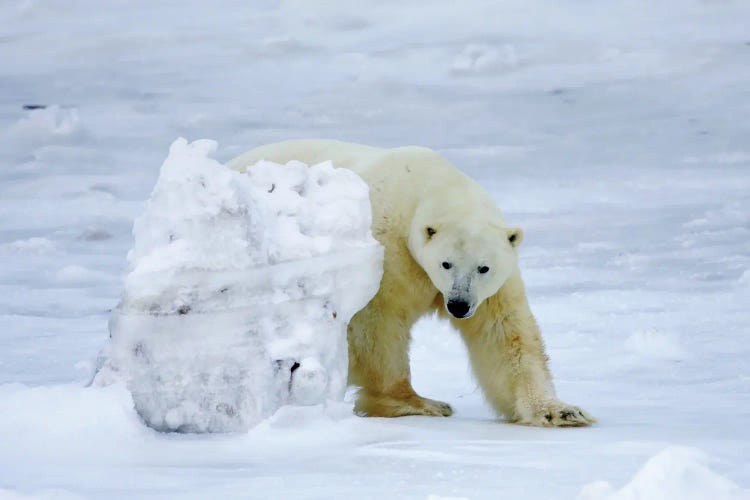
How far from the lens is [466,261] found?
4.89 metres

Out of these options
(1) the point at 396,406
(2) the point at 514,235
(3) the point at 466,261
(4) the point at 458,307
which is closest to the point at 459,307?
(4) the point at 458,307

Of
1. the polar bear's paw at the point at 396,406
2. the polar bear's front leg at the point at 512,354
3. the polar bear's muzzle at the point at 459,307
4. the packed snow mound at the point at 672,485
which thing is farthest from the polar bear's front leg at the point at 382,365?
the packed snow mound at the point at 672,485

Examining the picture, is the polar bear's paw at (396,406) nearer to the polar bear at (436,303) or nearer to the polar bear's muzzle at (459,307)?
the polar bear at (436,303)

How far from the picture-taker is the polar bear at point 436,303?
197 inches

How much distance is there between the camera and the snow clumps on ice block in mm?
4242

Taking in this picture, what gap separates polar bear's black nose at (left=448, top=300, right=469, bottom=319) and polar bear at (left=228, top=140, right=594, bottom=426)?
0.10 meters

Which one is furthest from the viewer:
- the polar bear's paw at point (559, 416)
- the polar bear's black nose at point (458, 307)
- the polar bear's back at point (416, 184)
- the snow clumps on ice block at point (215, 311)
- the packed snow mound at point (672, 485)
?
the polar bear's back at point (416, 184)

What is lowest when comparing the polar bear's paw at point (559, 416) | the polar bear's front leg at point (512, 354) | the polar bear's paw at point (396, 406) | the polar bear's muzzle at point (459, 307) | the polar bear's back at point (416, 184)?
the polar bear's paw at point (396, 406)

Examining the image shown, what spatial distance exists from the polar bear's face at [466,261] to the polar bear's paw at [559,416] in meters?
0.51

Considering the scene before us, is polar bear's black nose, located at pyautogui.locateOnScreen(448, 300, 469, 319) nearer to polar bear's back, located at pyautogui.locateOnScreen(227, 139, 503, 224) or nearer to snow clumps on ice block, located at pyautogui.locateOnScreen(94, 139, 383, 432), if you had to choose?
polar bear's back, located at pyautogui.locateOnScreen(227, 139, 503, 224)

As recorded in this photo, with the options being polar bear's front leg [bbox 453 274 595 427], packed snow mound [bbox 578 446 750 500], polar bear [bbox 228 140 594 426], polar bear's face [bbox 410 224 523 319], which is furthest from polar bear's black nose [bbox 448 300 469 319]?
packed snow mound [bbox 578 446 750 500]

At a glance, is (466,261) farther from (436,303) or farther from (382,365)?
(382,365)

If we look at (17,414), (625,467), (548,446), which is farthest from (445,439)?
(17,414)

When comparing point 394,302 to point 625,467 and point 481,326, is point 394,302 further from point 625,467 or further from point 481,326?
point 625,467
